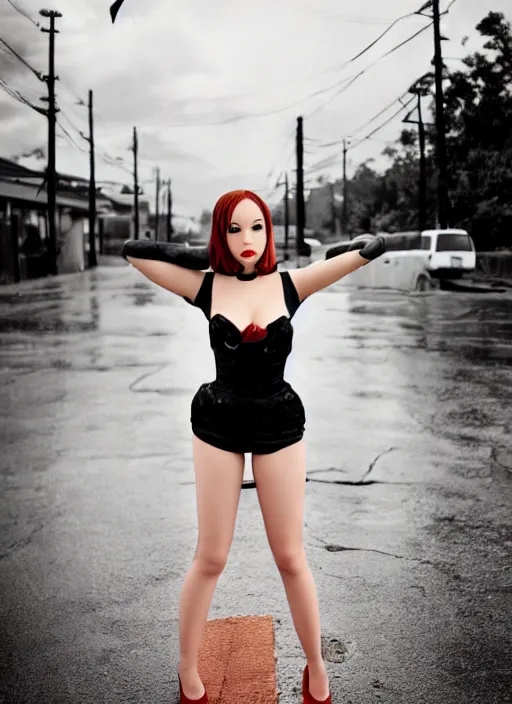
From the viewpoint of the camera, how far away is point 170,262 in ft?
7.75

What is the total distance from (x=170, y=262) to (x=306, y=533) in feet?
6.25

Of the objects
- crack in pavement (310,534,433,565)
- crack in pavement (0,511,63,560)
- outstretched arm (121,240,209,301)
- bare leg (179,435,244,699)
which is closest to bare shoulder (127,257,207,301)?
outstretched arm (121,240,209,301)

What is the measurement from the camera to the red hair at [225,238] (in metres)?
2.28

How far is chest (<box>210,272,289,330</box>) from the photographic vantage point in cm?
228

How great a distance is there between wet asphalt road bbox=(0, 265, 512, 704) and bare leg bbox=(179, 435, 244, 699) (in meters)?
0.25

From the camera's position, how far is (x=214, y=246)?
2.30 m

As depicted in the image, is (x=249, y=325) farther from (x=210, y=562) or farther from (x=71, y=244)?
(x=71, y=244)

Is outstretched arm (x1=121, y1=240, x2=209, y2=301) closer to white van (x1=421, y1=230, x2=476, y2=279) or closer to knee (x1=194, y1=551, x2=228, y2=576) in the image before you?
knee (x1=194, y1=551, x2=228, y2=576)

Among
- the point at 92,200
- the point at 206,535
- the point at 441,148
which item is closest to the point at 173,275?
the point at 206,535

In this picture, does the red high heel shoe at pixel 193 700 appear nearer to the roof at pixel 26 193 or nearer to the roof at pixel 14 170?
the roof at pixel 26 193

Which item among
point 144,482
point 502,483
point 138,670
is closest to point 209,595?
point 138,670

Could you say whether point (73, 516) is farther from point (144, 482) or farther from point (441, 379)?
point (441, 379)

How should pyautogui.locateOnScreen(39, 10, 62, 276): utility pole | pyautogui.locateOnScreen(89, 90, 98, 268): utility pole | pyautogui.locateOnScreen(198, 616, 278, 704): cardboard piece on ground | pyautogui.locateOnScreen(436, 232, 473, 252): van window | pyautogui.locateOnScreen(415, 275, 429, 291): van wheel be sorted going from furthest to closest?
pyautogui.locateOnScreen(89, 90, 98, 268): utility pole
pyautogui.locateOnScreen(39, 10, 62, 276): utility pole
pyautogui.locateOnScreen(436, 232, 473, 252): van window
pyautogui.locateOnScreen(415, 275, 429, 291): van wheel
pyautogui.locateOnScreen(198, 616, 278, 704): cardboard piece on ground

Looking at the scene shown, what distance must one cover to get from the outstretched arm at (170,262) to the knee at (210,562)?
2.50 ft
